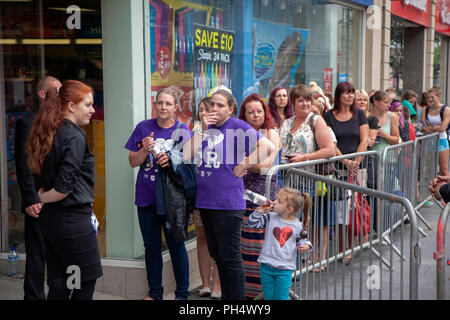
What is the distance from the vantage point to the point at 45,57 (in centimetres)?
657

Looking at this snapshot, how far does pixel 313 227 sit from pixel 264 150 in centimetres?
81

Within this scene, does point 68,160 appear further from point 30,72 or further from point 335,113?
point 335,113

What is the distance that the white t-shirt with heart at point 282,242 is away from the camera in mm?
4605

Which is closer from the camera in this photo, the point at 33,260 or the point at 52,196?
the point at 52,196

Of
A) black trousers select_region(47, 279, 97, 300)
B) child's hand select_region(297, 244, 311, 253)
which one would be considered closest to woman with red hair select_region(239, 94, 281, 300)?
child's hand select_region(297, 244, 311, 253)

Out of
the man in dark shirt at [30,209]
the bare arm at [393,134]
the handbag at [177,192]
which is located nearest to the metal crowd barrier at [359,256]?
the handbag at [177,192]

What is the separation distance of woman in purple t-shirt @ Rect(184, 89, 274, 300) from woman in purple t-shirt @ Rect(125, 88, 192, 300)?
1.77ft

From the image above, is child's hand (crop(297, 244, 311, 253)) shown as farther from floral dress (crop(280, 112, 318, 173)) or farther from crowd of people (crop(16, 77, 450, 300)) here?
A: floral dress (crop(280, 112, 318, 173))

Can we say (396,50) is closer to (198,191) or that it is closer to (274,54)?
(274,54)

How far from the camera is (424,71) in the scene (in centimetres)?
2027

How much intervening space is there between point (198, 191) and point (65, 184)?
143 cm

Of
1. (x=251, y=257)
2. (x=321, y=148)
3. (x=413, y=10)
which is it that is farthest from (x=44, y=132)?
(x=413, y=10)

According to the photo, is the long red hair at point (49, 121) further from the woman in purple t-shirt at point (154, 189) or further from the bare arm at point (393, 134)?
the bare arm at point (393, 134)
